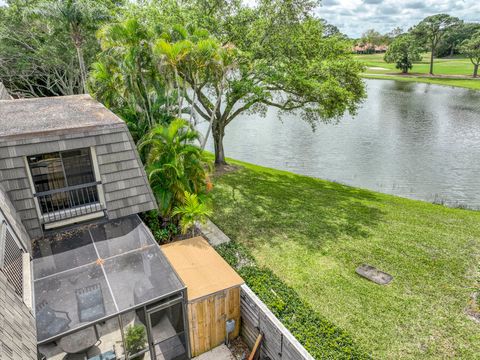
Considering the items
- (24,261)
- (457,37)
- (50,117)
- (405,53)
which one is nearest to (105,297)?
(24,261)

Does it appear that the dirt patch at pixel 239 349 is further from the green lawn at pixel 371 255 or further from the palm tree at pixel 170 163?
the palm tree at pixel 170 163

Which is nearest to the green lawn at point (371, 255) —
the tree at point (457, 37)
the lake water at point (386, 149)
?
the lake water at point (386, 149)

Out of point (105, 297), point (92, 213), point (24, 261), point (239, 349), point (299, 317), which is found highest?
point (92, 213)

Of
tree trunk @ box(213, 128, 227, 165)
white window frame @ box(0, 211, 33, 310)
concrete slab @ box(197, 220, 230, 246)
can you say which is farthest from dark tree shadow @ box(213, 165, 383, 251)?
white window frame @ box(0, 211, 33, 310)

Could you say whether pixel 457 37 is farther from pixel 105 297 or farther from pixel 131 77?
A: pixel 105 297

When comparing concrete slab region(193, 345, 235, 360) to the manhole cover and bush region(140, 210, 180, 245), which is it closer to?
bush region(140, 210, 180, 245)

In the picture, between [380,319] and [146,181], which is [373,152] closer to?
[380,319]
